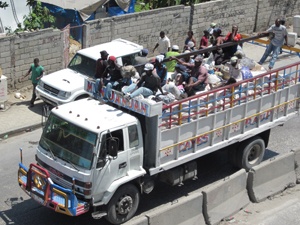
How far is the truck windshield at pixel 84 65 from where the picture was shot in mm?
16891

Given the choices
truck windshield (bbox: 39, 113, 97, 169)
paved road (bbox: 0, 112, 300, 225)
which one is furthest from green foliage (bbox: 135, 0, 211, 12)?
truck windshield (bbox: 39, 113, 97, 169)

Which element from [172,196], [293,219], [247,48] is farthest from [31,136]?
[247,48]

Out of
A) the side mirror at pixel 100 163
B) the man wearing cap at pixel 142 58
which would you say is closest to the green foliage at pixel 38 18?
the man wearing cap at pixel 142 58

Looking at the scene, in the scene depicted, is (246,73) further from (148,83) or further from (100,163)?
(100,163)

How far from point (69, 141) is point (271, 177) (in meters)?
4.54

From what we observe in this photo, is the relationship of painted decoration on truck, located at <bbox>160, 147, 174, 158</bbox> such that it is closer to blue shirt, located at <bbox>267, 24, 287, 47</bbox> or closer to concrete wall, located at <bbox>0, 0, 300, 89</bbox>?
blue shirt, located at <bbox>267, 24, 287, 47</bbox>

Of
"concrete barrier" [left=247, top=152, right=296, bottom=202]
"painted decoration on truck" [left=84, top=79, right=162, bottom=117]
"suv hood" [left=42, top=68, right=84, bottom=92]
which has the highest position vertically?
"painted decoration on truck" [left=84, top=79, right=162, bottom=117]

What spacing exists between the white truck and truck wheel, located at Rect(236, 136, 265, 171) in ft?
1.63

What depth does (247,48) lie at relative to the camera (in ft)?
78.7

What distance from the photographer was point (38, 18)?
799 inches

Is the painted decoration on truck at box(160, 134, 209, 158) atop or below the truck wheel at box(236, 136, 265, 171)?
atop

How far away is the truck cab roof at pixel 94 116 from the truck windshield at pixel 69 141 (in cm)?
10

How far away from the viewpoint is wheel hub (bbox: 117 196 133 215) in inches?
451

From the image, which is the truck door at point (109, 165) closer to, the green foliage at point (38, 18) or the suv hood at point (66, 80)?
the suv hood at point (66, 80)
